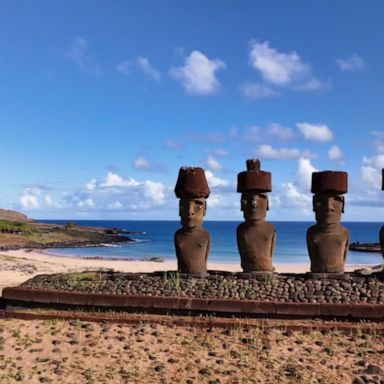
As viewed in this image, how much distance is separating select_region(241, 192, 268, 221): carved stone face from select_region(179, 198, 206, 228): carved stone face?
866 millimetres

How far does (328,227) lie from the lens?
10375 mm

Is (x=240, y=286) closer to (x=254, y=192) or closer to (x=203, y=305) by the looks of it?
(x=203, y=305)

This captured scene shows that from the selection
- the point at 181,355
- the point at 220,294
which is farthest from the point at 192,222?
the point at 181,355

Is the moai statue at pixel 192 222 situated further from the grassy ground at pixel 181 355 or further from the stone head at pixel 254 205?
the grassy ground at pixel 181 355

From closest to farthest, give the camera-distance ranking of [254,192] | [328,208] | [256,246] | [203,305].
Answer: [203,305] < [328,208] < [256,246] < [254,192]

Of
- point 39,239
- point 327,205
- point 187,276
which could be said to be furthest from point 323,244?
point 39,239

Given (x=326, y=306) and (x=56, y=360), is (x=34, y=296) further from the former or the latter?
(x=326, y=306)

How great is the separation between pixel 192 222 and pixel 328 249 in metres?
2.65

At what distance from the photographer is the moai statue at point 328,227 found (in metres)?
10.2

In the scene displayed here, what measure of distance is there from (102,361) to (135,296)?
6.59ft

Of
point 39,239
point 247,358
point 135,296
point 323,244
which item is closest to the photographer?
point 247,358

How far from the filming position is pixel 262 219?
35.1 ft

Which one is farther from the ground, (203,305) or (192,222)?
(192,222)

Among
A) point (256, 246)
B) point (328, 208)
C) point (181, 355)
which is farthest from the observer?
point (256, 246)
